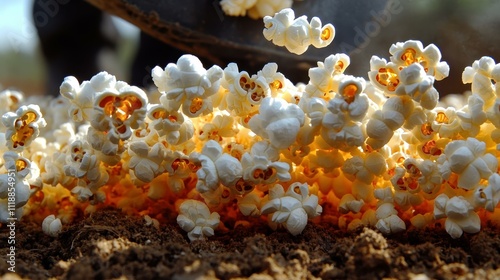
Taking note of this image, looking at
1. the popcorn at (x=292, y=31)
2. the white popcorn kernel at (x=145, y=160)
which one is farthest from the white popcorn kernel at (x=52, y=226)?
the popcorn at (x=292, y=31)

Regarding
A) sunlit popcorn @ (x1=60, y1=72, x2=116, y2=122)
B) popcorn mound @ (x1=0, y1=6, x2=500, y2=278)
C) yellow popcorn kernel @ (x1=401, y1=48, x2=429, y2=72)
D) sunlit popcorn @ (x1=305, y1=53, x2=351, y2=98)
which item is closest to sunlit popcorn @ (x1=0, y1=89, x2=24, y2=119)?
popcorn mound @ (x1=0, y1=6, x2=500, y2=278)

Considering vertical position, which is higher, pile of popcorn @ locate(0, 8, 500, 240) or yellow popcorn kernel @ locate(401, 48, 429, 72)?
yellow popcorn kernel @ locate(401, 48, 429, 72)

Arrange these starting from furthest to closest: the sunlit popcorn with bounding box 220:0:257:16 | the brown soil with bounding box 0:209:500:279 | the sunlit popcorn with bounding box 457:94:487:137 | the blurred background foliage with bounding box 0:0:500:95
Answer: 1. the blurred background foliage with bounding box 0:0:500:95
2. the sunlit popcorn with bounding box 220:0:257:16
3. the sunlit popcorn with bounding box 457:94:487:137
4. the brown soil with bounding box 0:209:500:279

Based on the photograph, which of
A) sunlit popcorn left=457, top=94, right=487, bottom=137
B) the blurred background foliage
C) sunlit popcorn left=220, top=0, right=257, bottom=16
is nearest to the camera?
sunlit popcorn left=457, top=94, right=487, bottom=137

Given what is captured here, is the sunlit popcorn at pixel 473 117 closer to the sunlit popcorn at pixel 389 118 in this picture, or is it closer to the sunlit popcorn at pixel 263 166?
the sunlit popcorn at pixel 389 118

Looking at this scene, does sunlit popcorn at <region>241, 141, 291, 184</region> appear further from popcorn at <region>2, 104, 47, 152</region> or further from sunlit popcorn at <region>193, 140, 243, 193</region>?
popcorn at <region>2, 104, 47, 152</region>

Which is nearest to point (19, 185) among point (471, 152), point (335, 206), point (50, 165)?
point (50, 165)

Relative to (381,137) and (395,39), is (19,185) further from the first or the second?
(395,39)
